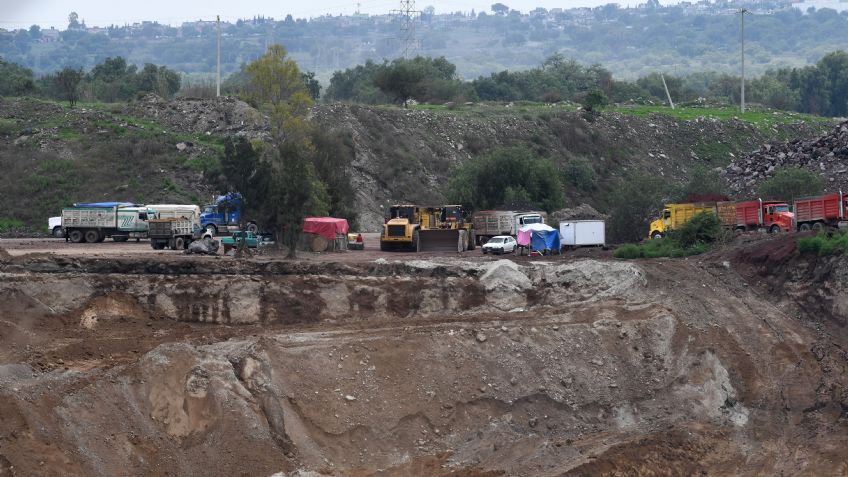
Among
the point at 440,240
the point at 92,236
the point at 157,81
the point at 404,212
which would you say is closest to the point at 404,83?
the point at 157,81

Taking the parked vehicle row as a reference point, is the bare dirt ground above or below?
below

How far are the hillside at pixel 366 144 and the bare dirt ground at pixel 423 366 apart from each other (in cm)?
1669

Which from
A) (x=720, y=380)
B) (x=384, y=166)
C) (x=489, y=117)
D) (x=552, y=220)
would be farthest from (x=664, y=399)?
(x=489, y=117)

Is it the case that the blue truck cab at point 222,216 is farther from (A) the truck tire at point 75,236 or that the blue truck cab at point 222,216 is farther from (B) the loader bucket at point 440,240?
(B) the loader bucket at point 440,240

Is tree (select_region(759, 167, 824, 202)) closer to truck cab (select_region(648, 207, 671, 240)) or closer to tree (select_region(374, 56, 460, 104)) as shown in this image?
truck cab (select_region(648, 207, 671, 240))

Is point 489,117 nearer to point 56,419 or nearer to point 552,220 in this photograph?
point 552,220

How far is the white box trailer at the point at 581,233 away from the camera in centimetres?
5041

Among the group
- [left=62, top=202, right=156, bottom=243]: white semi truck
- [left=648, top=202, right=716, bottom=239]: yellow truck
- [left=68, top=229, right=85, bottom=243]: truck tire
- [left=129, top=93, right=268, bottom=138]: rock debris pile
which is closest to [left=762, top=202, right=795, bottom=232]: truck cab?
[left=648, top=202, right=716, bottom=239]: yellow truck

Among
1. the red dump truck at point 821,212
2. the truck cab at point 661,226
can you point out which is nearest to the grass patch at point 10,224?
the truck cab at point 661,226

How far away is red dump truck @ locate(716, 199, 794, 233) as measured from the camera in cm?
5091

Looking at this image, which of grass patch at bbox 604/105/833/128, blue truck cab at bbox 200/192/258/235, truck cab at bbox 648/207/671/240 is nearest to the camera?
blue truck cab at bbox 200/192/258/235

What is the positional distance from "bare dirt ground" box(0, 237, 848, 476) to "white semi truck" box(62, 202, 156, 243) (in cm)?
1279

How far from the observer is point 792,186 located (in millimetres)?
59531

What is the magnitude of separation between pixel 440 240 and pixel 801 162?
87.3 ft
